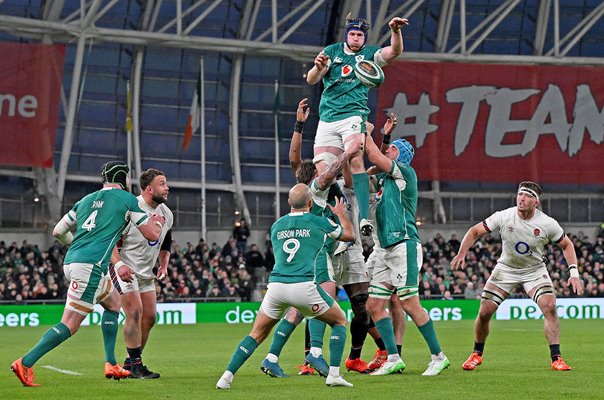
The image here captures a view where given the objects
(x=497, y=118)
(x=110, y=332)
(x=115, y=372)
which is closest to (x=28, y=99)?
(x=497, y=118)

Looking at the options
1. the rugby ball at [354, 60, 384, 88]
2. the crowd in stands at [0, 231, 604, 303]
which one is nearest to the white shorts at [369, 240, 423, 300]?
the rugby ball at [354, 60, 384, 88]

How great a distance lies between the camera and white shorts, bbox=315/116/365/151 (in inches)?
536

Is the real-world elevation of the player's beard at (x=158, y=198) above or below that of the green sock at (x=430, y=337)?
above

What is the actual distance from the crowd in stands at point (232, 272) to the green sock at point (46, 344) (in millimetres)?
22654

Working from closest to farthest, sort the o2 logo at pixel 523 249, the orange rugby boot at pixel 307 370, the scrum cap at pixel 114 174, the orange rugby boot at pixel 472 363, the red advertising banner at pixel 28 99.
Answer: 1. the scrum cap at pixel 114 174
2. the orange rugby boot at pixel 307 370
3. the orange rugby boot at pixel 472 363
4. the o2 logo at pixel 523 249
5. the red advertising banner at pixel 28 99

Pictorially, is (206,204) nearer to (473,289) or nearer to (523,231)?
(473,289)

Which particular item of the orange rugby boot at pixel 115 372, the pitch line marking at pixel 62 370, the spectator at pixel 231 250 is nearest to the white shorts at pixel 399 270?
the orange rugby boot at pixel 115 372

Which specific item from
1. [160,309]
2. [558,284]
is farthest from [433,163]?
[160,309]

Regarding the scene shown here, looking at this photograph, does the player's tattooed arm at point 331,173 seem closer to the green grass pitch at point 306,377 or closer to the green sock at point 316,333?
the green sock at point 316,333

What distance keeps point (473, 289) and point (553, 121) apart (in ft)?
36.7

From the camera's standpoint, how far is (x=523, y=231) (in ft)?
48.2

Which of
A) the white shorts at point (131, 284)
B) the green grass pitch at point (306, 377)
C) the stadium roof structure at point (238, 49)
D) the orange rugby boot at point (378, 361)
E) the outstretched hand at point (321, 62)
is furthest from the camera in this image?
the stadium roof structure at point (238, 49)

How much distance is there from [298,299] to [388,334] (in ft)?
6.92

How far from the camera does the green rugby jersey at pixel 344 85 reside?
13656 mm
